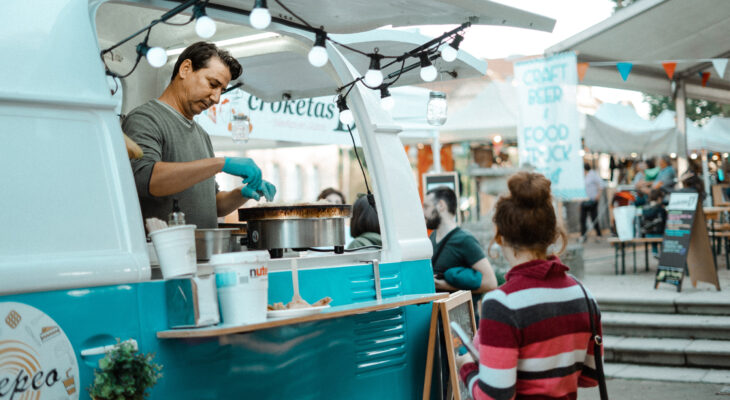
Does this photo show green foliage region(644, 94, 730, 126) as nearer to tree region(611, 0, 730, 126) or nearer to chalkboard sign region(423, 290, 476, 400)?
tree region(611, 0, 730, 126)

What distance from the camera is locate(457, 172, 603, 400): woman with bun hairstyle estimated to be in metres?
2.45

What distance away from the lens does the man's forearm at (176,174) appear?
121 inches

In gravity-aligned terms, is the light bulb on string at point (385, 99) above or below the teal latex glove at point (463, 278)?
above

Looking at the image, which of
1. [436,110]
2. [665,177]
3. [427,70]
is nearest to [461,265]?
[436,110]

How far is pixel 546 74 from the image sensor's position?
9484mm

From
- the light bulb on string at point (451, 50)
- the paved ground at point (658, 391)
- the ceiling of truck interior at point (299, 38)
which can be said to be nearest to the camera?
the ceiling of truck interior at point (299, 38)

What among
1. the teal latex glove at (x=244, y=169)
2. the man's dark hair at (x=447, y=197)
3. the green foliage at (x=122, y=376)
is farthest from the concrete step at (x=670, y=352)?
the green foliage at (x=122, y=376)

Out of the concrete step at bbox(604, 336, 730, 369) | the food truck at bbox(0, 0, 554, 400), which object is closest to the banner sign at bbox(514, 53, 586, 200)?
the concrete step at bbox(604, 336, 730, 369)

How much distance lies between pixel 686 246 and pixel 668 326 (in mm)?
1668

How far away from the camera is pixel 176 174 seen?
3.08 m

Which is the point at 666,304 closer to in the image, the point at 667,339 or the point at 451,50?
the point at 667,339

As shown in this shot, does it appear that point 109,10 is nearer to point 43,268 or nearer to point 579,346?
point 43,268

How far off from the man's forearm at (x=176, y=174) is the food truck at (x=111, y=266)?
35cm

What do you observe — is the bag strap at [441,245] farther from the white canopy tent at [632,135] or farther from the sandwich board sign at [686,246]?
the white canopy tent at [632,135]
